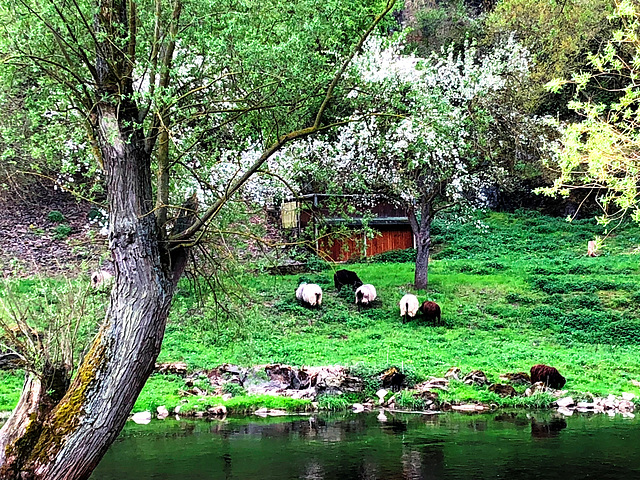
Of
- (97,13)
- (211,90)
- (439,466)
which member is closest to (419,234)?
(439,466)

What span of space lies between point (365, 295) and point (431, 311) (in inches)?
98.7

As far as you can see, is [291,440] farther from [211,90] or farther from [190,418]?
[211,90]

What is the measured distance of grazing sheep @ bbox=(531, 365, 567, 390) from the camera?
14898 mm

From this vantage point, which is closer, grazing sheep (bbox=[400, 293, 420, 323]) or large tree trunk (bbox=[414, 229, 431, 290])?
grazing sheep (bbox=[400, 293, 420, 323])

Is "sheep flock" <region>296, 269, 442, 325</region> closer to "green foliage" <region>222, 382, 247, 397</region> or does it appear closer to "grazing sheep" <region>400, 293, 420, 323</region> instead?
"grazing sheep" <region>400, 293, 420, 323</region>

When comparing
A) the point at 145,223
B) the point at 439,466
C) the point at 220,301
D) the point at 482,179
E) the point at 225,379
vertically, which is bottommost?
the point at 439,466

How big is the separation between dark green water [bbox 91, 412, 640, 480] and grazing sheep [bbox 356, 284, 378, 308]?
321 inches

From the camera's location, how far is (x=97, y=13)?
6.76 meters

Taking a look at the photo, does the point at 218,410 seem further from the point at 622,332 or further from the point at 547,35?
the point at 547,35

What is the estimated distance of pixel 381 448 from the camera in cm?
1099

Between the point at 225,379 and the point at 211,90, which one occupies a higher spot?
→ the point at 211,90

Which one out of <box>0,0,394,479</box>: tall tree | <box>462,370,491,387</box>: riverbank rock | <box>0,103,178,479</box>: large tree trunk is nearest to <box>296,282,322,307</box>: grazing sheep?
<box>462,370,491,387</box>: riverbank rock

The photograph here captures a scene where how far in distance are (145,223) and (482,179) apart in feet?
68.5

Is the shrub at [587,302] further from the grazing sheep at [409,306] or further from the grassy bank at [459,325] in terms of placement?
the grazing sheep at [409,306]
